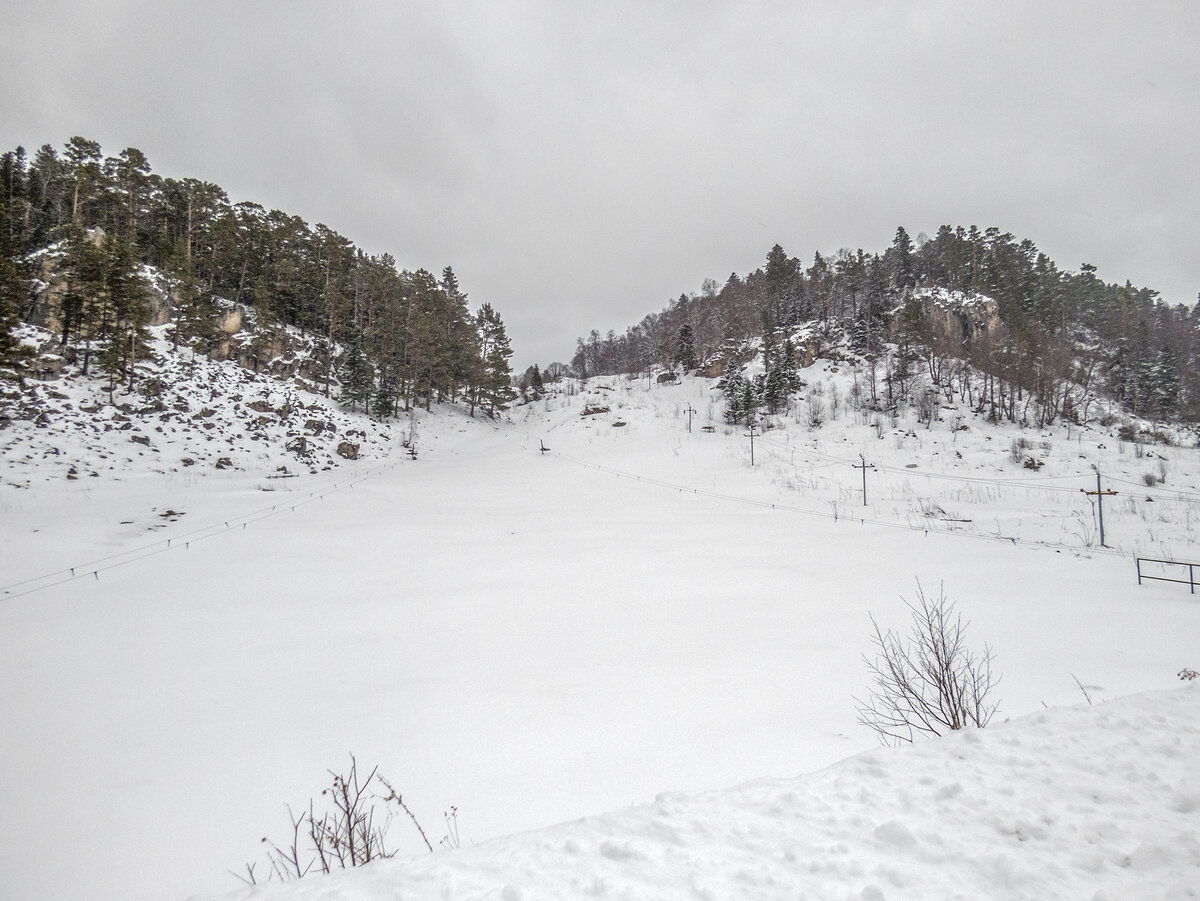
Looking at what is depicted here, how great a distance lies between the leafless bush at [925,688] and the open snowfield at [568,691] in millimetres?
355

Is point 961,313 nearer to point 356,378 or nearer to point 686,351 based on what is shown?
point 686,351

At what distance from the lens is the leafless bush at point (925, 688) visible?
189 inches

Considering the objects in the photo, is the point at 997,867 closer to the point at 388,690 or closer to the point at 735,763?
the point at 735,763

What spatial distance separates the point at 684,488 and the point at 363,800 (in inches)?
889

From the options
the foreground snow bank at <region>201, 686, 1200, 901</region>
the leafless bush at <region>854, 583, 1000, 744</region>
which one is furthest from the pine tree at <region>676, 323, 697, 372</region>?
the foreground snow bank at <region>201, 686, 1200, 901</region>

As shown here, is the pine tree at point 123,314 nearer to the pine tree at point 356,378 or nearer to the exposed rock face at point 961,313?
the pine tree at point 356,378

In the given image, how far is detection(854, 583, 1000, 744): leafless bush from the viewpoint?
4.79 meters

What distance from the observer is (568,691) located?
6.62 metres

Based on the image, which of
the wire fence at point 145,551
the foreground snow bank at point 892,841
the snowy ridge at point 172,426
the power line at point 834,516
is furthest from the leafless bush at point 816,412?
the foreground snow bank at point 892,841

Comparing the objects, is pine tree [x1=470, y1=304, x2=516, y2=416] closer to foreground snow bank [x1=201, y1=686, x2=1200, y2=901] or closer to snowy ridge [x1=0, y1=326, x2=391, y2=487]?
snowy ridge [x1=0, y1=326, x2=391, y2=487]

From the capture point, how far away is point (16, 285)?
1845 cm

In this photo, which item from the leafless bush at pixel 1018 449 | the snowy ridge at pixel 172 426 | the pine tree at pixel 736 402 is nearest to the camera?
the snowy ridge at pixel 172 426

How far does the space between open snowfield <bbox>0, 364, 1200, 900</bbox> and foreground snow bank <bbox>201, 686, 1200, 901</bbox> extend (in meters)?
0.02

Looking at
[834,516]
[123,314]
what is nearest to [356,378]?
[123,314]
